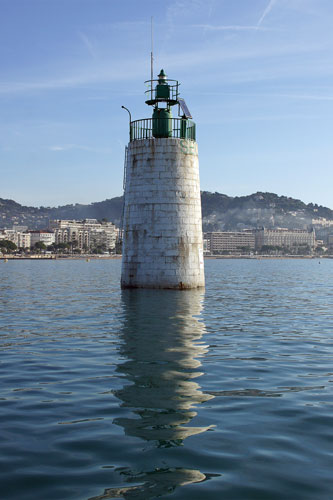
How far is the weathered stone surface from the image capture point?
3219cm

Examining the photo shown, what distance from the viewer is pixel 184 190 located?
3247 cm

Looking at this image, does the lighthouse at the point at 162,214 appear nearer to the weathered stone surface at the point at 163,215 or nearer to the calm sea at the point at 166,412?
the weathered stone surface at the point at 163,215

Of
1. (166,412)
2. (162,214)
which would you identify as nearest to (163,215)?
(162,214)

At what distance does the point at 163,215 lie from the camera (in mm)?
32062

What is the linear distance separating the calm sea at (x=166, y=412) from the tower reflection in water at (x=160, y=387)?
0.03 metres

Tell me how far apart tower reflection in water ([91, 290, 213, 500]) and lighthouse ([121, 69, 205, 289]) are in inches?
374

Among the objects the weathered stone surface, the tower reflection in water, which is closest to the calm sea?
the tower reflection in water

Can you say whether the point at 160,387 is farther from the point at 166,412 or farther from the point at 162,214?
the point at 162,214

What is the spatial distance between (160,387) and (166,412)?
5.42 feet

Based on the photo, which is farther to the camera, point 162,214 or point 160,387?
point 162,214

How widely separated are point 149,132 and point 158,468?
28.5 metres

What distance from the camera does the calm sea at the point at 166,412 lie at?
21.8 ft

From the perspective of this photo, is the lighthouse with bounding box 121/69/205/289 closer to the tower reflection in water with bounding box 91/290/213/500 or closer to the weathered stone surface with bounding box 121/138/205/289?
the weathered stone surface with bounding box 121/138/205/289

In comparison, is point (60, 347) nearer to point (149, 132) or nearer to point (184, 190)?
point (184, 190)
